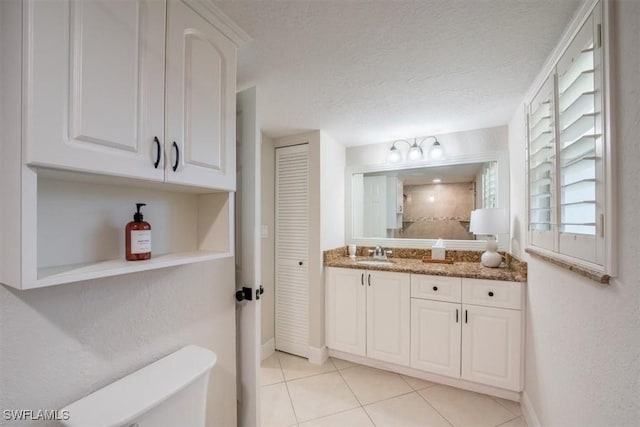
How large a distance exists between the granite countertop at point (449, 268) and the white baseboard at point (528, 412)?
799 mm

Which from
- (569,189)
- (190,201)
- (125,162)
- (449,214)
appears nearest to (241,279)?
A: (190,201)

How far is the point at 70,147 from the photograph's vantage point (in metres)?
0.68

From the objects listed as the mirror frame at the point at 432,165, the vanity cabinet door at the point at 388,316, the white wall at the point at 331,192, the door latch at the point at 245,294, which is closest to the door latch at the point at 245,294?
the door latch at the point at 245,294

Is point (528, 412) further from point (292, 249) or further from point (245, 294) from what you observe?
point (292, 249)

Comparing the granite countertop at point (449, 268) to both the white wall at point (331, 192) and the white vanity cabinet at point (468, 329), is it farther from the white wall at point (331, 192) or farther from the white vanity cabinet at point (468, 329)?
the white wall at point (331, 192)

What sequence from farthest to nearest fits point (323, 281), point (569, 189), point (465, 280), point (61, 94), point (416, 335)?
point (323, 281) → point (416, 335) → point (465, 280) → point (569, 189) → point (61, 94)

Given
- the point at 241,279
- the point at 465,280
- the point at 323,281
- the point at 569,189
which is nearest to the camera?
the point at 569,189

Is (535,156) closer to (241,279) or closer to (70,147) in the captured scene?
(241,279)

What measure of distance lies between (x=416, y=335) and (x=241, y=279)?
1594mm

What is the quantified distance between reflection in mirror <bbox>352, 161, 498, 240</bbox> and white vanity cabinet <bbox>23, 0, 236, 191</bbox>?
2.11m

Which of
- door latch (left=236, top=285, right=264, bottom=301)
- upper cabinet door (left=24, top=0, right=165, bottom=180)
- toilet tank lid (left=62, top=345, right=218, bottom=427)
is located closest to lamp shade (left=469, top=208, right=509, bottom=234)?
door latch (left=236, top=285, right=264, bottom=301)

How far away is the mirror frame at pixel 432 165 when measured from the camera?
2.40 metres

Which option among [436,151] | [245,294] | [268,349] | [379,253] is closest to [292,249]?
[379,253]

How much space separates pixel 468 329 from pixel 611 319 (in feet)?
4.29
